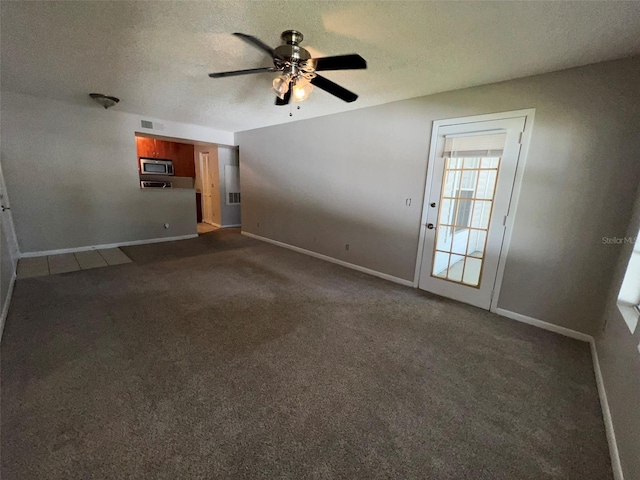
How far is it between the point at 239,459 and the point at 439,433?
1.09 m

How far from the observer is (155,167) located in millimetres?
6309

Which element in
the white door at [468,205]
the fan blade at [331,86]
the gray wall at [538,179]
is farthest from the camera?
the white door at [468,205]

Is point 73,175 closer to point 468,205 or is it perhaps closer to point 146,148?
point 146,148

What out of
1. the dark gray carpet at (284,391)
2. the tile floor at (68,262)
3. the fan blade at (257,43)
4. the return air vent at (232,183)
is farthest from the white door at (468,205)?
the return air vent at (232,183)

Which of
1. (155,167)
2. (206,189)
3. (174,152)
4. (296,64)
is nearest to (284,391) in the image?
(296,64)

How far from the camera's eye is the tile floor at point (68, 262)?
11.6 feet

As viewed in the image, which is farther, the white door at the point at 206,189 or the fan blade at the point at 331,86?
the white door at the point at 206,189

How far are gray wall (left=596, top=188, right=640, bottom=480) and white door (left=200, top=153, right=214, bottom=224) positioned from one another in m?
7.69

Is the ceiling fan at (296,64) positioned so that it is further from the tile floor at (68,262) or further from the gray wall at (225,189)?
the gray wall at (225,189)

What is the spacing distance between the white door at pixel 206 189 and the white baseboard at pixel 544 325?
7.12 meters

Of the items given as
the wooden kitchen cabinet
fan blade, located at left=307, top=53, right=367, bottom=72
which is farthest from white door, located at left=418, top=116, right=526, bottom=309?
the wooden kitchen cabinet

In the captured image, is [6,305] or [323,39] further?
[6,305]

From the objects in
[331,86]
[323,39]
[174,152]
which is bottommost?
[174,152]

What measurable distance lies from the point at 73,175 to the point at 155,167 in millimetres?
2139
